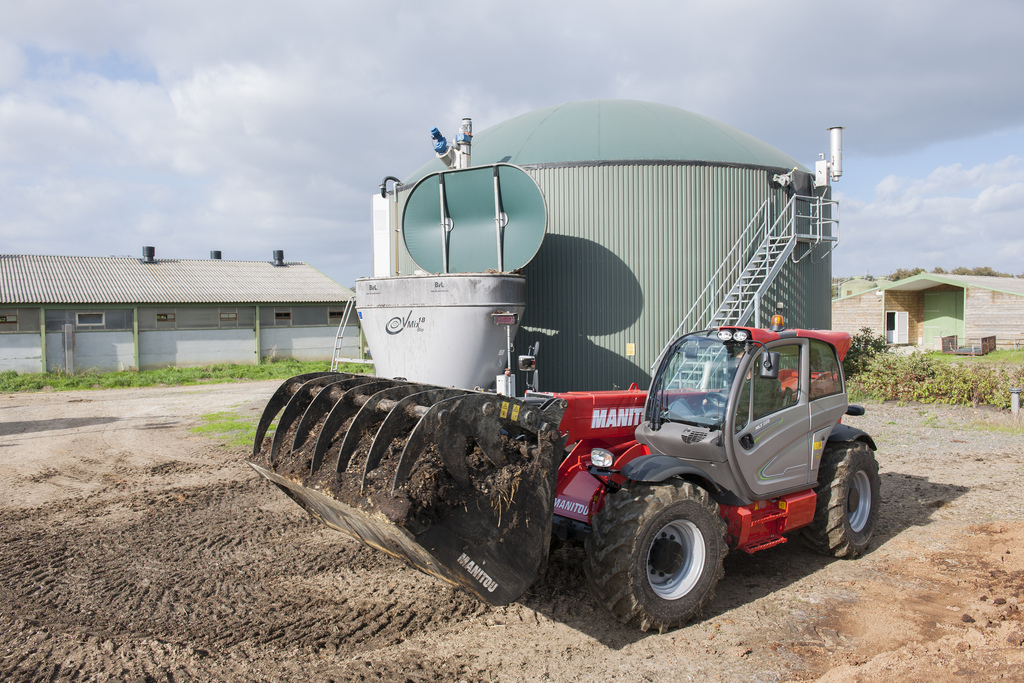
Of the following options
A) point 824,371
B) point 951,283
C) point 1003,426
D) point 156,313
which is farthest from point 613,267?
point 951,283

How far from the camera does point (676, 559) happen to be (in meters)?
5.21

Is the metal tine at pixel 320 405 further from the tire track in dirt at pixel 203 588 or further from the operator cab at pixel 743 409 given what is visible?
the operator cab at pixel 743 409

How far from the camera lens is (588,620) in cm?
525

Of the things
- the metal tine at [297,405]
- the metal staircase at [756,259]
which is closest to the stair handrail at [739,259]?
the metal staircase at [756,259]

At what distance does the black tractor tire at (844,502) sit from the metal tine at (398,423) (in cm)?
360

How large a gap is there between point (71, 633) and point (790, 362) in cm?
603

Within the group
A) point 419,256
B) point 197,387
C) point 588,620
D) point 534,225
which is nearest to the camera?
point 588,620

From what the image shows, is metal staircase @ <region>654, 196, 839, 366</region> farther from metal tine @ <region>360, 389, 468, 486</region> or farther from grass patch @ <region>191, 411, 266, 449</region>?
metal tine @ <region>360, 389, 468, 486</region>

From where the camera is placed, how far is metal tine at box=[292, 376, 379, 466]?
5.88 m

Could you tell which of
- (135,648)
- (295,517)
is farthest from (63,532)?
(135,648)

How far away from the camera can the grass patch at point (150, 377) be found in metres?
23.1

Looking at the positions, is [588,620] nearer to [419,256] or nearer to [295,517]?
[295,517]

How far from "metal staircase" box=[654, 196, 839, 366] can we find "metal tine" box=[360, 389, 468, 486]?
11.5 m

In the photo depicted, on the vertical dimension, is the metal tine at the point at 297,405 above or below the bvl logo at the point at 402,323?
below
